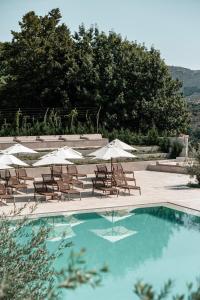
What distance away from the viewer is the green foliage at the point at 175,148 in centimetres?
2778

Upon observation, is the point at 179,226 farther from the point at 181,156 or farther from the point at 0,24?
the point at 0,24

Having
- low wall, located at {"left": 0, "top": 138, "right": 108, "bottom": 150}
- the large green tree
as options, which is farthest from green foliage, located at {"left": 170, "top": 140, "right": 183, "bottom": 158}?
the large green tree

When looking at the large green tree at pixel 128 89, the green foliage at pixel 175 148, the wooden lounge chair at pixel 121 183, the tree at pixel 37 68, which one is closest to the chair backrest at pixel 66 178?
the wooden lounge chair at pixel 121 183

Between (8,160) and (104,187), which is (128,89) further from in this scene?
(8,160)

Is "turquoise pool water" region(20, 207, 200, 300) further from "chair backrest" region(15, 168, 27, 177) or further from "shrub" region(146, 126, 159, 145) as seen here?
"shrub" region(146, 126, 159, 145)

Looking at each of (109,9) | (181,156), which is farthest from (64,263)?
(109,9)

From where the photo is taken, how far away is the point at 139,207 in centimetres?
1686

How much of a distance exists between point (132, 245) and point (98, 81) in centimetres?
2080

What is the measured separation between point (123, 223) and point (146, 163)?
10.7 meters

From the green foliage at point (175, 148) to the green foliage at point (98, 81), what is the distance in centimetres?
534

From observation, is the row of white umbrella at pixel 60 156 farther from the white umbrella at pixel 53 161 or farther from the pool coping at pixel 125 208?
the pool coping at pixel 125 208

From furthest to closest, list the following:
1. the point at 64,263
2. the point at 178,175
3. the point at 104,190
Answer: the point at 178,175, the point at 104,190, the point at 64,263

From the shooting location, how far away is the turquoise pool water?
10711 mm

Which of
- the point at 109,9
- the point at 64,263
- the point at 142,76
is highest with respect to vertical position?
the point at 109,9
